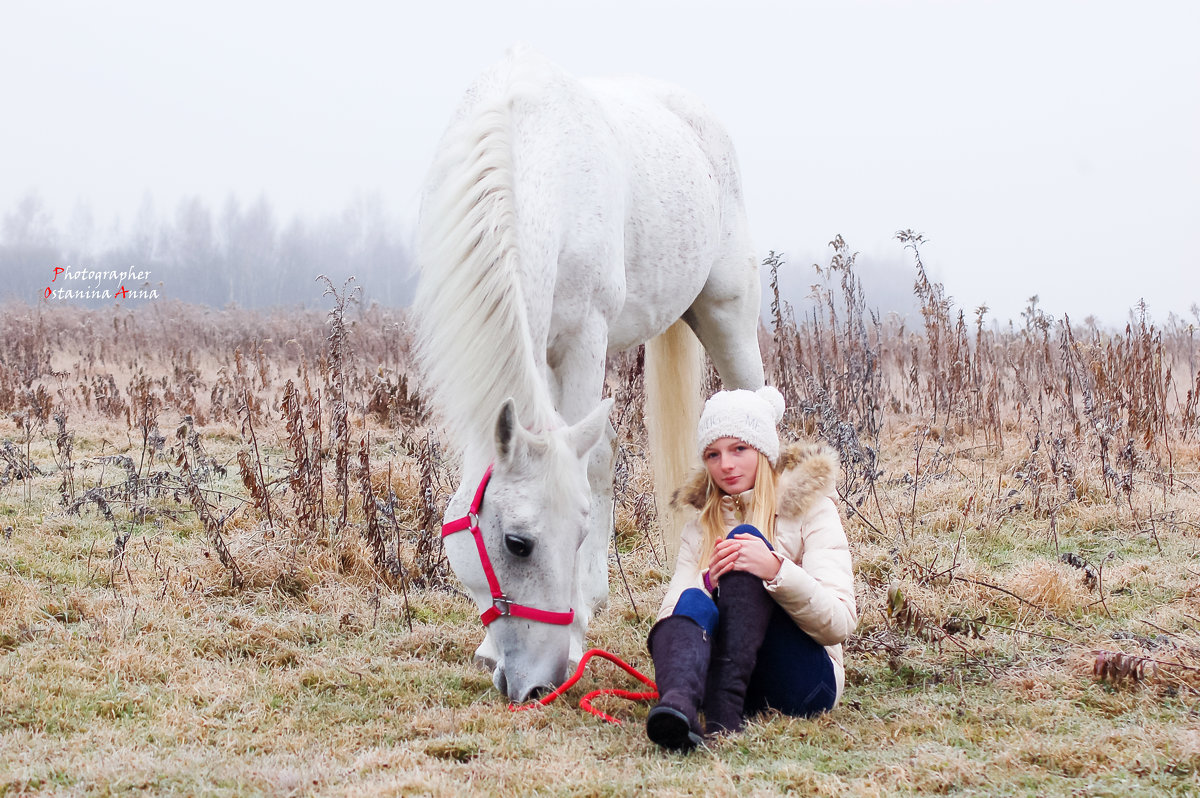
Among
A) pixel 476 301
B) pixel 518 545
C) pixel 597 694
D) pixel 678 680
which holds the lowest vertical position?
pixel 597 694

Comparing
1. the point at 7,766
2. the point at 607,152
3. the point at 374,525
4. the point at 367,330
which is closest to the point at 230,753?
the point at 7,766

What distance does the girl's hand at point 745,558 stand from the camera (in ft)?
7.45

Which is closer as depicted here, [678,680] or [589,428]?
[678,680]

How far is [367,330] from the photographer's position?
1235cm

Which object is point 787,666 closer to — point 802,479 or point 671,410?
point 802,479

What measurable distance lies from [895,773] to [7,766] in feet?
6.44

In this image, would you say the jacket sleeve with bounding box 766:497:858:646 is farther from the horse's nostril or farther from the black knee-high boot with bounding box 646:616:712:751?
the horse's nostril

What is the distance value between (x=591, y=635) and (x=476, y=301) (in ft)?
4.54

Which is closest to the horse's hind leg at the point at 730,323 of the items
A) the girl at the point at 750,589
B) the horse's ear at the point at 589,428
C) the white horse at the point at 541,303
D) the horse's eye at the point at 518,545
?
the white horse at the point at 541,303

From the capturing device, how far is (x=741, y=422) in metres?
2.55

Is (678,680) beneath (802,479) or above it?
beneath

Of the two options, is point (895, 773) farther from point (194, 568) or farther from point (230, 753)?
point (194, 568)

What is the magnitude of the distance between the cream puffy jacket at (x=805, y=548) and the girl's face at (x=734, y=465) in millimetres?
57

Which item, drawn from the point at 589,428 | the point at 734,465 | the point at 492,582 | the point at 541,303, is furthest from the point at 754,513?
the point at 541,303
